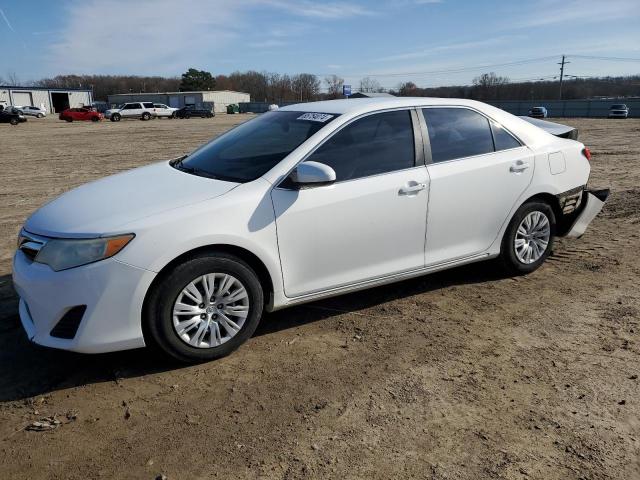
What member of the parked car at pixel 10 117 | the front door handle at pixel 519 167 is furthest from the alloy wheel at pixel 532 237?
the parked car at pixel 10 117

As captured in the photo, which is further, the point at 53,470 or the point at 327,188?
the point at 327,188

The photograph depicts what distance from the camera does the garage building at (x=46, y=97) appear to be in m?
76.1

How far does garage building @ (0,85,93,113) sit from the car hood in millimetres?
82945

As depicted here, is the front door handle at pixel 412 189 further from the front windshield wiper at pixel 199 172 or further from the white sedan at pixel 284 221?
the front windshield wiper at pixel 199 172

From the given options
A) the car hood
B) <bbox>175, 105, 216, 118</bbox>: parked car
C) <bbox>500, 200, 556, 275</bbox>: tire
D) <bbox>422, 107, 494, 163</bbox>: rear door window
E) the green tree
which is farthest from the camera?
the green tree

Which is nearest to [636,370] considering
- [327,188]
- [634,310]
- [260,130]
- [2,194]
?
[634,310]

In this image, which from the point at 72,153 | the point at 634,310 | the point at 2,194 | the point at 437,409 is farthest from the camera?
the point at 72,153

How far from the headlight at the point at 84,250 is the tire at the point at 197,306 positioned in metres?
0.34

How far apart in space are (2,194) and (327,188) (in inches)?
357

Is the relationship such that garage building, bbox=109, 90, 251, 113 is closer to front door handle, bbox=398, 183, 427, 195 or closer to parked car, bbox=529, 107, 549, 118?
parked car, bbox=529, 107, 549, 118

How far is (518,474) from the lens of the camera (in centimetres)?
250

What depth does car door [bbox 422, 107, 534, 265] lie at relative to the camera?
430 cm

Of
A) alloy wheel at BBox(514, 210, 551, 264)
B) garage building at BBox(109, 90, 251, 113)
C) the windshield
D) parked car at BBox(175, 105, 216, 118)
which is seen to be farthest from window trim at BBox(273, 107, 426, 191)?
garage building at BBox(109, 90, 251, 113)

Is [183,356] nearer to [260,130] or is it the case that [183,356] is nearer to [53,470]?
[53,470]
